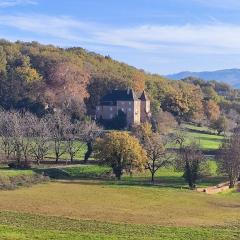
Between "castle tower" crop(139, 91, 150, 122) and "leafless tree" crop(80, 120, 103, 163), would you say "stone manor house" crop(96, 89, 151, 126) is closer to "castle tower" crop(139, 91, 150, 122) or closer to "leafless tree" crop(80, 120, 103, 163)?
"castle tower" crop(139, 91, 150, 122)

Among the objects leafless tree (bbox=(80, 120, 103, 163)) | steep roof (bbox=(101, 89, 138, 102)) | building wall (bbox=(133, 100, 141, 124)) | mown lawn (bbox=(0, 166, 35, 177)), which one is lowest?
mown lawn (bbox=(0, 166, 35, 177))

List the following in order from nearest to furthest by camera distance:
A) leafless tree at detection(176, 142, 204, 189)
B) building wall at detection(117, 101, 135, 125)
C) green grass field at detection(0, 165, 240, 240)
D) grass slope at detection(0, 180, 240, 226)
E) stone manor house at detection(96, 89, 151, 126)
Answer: green grass field at detection(0, 165, 240, 240) → grass slope at detection(0, 180, 240, 226) → leafless tree at detection(176, 142, 204, 189) → building wall at detection(117, 101, 135, 125) → stone manor house at detection(96, 89, 151, 126)

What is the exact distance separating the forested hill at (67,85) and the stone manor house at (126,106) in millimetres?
3875

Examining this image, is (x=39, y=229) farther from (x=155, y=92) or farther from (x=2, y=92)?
(x=155, y=92)

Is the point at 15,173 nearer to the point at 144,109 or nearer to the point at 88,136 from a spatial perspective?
the point at 88,136

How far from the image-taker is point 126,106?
109 metres

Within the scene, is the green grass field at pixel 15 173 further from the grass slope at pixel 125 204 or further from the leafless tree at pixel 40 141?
the leafless tree at pixel 40 141

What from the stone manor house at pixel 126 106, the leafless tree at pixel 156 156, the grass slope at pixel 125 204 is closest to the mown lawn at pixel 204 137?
the stone manor house at pixel 126 106

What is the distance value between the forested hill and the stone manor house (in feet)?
12.7

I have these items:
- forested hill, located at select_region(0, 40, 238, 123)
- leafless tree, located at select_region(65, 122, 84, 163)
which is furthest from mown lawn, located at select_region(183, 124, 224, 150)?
leafless tree, located at select_region(65, 122, 84, 163)

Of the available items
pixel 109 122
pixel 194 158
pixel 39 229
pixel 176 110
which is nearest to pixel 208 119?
pixel 176 110

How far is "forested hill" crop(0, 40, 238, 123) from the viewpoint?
110438mm

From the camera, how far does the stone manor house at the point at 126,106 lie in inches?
4281

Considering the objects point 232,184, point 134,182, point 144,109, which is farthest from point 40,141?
point 144,109
